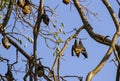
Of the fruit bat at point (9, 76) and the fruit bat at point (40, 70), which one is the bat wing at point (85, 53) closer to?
the fruit bat at point (40, 70)

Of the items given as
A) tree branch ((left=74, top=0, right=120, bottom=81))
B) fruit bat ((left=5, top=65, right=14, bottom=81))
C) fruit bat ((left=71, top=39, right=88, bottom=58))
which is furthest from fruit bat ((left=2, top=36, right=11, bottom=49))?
tree branch ((left=74, top=0, right=120, bottom=81))

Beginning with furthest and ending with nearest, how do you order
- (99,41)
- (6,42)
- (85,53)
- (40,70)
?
1. (6,42)
2. (85,53)
3. (40,70)
4. (99,41)

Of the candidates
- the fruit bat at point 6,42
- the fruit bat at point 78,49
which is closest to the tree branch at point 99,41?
the fruit bat at point 78,49

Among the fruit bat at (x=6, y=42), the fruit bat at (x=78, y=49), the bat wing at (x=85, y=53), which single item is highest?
the fruit bat at (x=6, y=42)

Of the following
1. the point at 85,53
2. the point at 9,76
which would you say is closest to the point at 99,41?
the point at 85,53

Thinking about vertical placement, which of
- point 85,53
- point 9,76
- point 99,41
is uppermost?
point 99,41

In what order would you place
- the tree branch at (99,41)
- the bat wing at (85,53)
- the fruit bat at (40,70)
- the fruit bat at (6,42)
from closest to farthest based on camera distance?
the tree branch at (99,41)
the fruit bat at (40,70)
the bat wing at (85,53)
the fruit bat at (6,42)

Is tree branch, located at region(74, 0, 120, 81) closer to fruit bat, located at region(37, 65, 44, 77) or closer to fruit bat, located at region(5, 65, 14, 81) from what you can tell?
fruit bat, located at region(37, 65, 44, 77)

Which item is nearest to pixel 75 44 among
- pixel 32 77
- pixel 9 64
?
pixel 9 64

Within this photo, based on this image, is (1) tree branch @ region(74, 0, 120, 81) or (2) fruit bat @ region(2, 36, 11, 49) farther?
(2) fruit bat @ region(2, 36, 11, 49)

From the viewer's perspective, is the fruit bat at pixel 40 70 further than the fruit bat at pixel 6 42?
No

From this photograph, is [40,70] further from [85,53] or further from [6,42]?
[6,42]

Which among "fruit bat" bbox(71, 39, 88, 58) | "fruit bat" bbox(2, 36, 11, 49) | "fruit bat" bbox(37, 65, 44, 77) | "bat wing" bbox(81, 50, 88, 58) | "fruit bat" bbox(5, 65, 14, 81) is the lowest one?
"fruit bat" bbox(5, 65, 14, 81)

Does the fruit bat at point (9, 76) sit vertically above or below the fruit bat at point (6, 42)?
below
